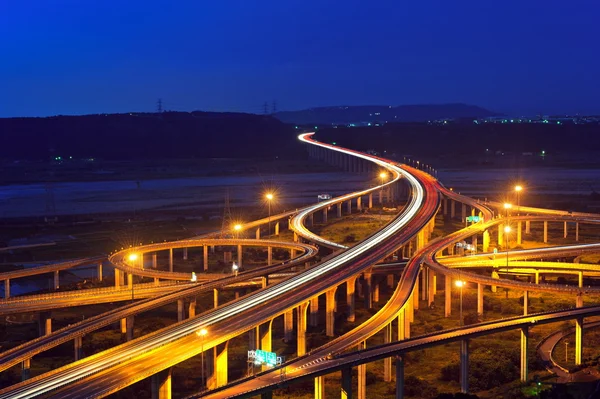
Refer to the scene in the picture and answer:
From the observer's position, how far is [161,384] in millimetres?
26891

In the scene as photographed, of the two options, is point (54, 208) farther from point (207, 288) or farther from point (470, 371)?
point (470, 371)

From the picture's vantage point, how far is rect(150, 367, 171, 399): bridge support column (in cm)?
2669

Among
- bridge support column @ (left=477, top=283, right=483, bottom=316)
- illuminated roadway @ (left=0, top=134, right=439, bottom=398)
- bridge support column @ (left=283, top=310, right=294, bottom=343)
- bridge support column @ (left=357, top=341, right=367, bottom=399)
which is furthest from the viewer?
bridge support column @ (left=477, top=283, right=483, bottom=316)

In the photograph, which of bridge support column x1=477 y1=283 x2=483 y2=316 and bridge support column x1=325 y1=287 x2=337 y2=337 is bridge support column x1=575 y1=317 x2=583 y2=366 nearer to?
bridge support column x1=477 y1=283 x2=483 y2=316

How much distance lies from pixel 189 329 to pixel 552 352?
16.9 metres

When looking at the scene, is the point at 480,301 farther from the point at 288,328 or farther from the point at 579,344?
the point at 288,328

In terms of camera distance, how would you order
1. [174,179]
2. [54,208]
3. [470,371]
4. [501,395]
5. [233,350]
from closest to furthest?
[501,395] < [470,371] < [233,350] < [54,208] < [174,179]

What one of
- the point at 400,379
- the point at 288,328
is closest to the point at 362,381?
the point at 400,379

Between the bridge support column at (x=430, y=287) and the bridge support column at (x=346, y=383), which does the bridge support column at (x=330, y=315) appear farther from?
the bridge support column at (x=346, y=383)

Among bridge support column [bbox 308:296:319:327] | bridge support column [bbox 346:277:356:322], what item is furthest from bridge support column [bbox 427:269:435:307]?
bridge support column [bbox 308:296:319:327]

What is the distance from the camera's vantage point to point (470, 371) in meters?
33.3

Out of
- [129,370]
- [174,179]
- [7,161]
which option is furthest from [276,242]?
[7,161]

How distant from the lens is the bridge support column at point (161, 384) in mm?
26688

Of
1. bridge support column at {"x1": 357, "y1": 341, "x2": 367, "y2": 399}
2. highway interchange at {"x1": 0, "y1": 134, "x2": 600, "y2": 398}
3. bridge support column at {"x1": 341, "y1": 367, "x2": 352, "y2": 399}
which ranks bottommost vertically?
bridge support column at {"x1": 357, "y1": 341, "x2": 367, "y2": 399}
